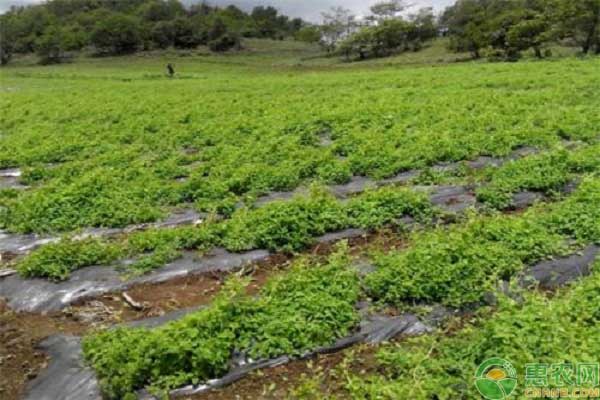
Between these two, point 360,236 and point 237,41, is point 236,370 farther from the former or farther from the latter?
point 237,41

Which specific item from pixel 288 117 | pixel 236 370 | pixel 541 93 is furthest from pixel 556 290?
pixel 541 93

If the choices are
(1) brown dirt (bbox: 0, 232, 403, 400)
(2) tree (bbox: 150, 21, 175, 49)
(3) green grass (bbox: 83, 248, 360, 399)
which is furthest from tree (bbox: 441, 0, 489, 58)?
(3) green grass (bbox: 83, 248, 360, 399)

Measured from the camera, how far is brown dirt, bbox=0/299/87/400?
5.29 metres

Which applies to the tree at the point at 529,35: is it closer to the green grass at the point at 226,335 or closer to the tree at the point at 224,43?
the green grass at the point at 226,335

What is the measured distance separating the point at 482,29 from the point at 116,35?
55.8m

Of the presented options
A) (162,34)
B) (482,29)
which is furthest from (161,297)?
(162,34)

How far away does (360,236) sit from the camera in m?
7.84

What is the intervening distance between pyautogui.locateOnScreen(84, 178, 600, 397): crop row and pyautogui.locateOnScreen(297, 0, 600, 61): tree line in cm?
3682

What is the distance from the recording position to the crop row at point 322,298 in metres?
4.88

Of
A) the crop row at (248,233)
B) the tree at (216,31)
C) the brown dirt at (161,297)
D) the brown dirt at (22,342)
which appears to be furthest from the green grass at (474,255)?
the tree at (216,31)

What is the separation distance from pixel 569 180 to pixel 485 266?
403cm

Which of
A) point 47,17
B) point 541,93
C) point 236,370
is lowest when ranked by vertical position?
point 236,370

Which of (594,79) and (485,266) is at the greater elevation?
(594,79)

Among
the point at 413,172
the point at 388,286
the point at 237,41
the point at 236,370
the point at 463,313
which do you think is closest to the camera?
the point at 236,370
